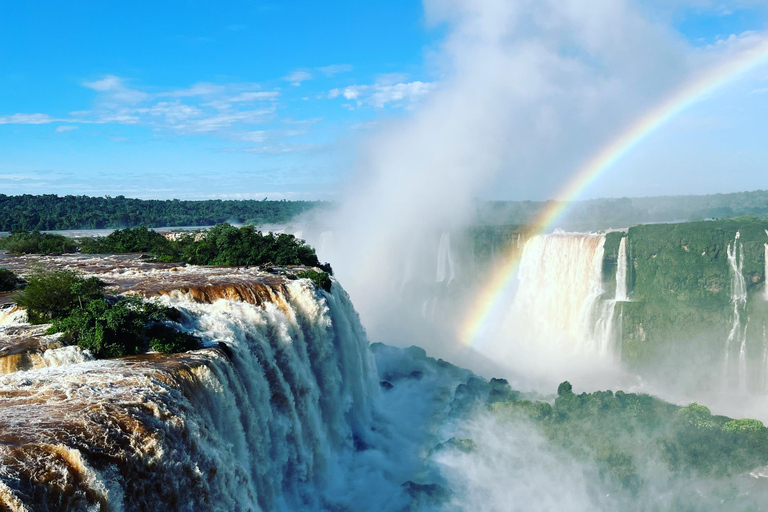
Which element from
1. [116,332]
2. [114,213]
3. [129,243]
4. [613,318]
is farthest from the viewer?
[114,213]

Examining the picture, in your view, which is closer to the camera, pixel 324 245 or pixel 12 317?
pixel 12 317

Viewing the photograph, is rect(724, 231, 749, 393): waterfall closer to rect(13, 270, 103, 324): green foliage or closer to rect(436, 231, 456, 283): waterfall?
rect(436, 231, 456, 283): waterfall

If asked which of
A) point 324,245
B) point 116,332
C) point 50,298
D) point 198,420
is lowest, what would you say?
point 198,420

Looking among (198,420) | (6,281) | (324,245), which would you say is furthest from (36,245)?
(198,420)

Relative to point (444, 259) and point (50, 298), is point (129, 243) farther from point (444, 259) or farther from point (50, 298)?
point (444, 259)

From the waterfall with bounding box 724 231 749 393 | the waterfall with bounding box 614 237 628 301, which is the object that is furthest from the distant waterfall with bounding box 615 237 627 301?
the waterfall with bounding box 724 231 749 393

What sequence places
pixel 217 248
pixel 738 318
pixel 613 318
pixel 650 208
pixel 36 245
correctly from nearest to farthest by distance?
pixel 217 248, pixel 738 318, pixel 36 245, pixel 613 318, pixel 650 208

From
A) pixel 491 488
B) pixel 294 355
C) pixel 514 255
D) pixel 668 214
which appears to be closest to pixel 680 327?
pixel 514 255

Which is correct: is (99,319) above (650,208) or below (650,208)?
below
